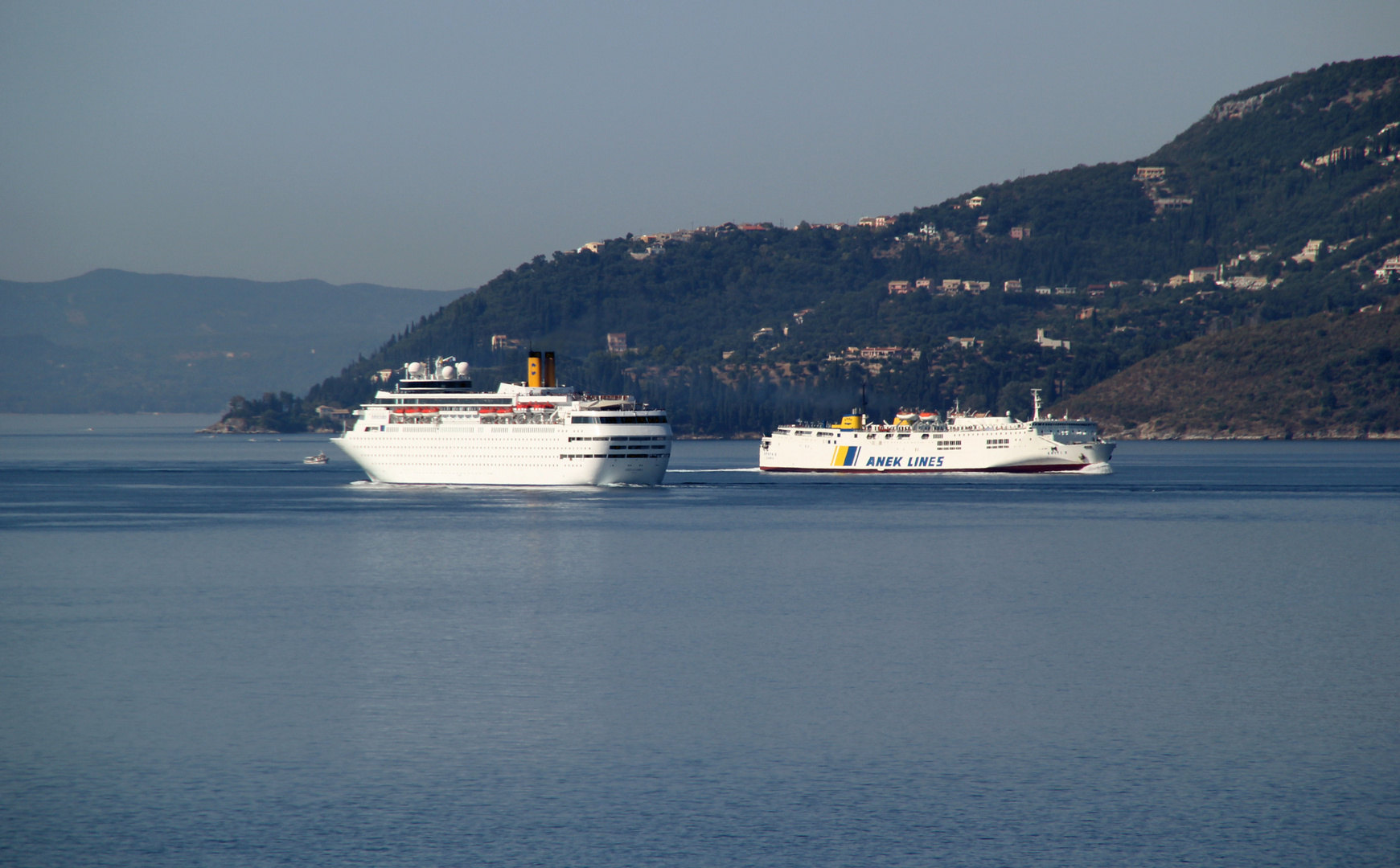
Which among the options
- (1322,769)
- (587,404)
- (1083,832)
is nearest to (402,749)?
(1083,832)

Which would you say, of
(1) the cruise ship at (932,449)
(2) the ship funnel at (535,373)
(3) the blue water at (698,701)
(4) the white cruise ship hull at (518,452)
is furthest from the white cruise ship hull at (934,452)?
(3) the blue water at (698,701)

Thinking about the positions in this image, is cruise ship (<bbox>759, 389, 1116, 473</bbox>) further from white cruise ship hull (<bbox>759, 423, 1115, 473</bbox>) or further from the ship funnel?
the ship funnel

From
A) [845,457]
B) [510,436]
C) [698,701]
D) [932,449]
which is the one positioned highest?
[510,436]

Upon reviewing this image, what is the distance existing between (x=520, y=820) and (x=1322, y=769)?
530 inches

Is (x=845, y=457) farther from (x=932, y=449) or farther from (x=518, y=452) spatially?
(x=518, y=452)

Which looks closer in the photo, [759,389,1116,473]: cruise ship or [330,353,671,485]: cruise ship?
[330,353,671,485]: cruise ship

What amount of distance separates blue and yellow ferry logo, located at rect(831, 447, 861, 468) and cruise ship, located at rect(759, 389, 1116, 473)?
7cm

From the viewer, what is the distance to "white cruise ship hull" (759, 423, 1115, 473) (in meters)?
132

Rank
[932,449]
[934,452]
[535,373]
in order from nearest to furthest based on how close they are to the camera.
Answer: [535,373] → [934,452] → [932,449]

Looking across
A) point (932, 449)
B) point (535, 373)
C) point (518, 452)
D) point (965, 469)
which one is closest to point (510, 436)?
point (518, 452)

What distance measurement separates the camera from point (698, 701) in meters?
31.1

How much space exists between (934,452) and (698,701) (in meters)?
107

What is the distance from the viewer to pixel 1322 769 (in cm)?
2508

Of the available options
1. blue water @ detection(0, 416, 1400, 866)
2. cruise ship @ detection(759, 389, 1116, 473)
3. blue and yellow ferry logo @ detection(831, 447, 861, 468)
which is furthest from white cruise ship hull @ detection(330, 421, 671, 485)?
cruise ship @ detection(759, 389, 1116, 473)
